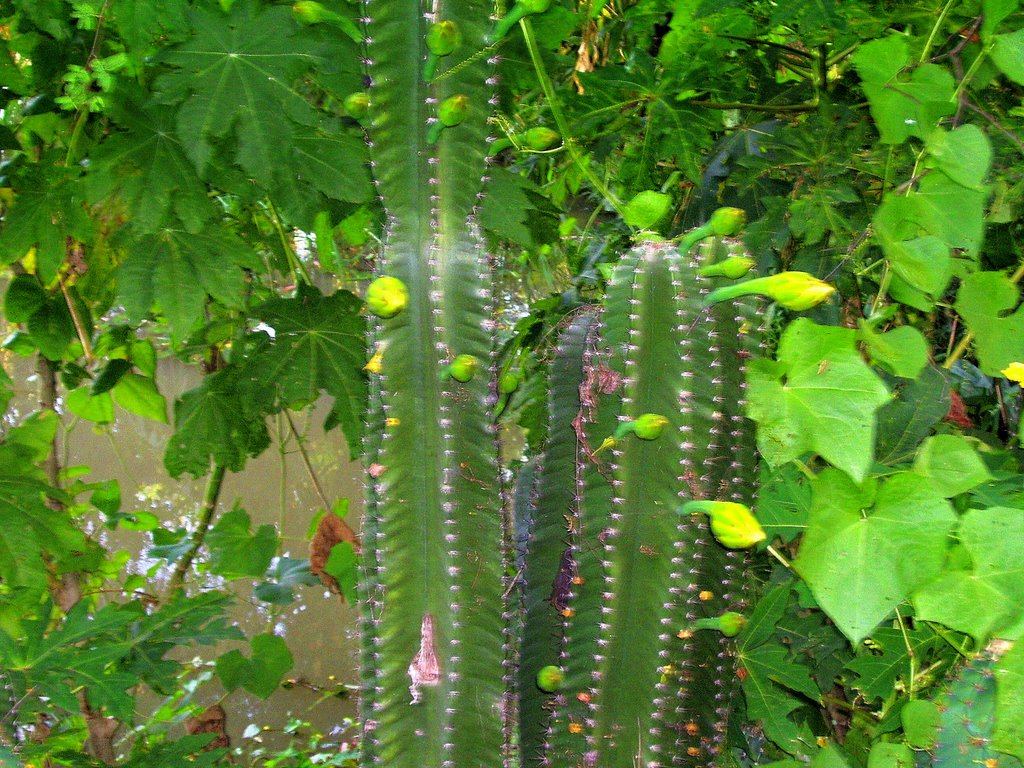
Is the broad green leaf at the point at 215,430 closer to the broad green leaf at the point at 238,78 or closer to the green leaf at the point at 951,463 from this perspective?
the broad green leaf at the point at 238,78

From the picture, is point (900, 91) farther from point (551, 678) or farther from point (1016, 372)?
point (551, 678)

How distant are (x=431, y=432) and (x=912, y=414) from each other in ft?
1.95

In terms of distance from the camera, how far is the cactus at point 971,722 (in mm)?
794

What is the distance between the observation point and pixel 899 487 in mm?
792

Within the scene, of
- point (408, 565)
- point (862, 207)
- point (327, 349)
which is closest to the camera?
point (408, 565)

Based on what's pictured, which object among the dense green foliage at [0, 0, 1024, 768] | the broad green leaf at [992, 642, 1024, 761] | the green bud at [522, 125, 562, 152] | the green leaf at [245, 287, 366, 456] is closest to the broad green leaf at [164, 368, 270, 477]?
the dense green foliage at [0, 0, 1024, 768]

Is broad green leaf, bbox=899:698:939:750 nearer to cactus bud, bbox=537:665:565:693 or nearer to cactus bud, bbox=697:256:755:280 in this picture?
cactus bud, bbox=537:665:565:693

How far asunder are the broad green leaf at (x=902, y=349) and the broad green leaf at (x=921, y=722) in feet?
1.06

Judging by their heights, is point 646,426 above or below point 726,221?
below

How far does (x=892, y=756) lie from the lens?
859 millimetres

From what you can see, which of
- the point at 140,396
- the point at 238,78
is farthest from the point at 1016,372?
the point at 140,396

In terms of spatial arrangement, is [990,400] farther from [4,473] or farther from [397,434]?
[4,473]

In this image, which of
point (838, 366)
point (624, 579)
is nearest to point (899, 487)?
point (838, 366)

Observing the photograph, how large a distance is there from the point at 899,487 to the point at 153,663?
1322mm
